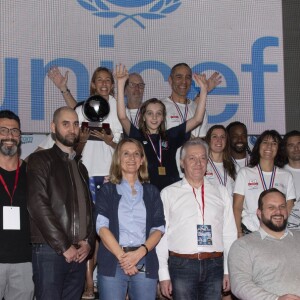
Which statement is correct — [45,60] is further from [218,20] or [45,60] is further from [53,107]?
[218,20]

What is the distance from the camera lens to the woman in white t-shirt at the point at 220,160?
5.04 metres

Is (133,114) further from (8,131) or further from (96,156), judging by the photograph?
(8,131)

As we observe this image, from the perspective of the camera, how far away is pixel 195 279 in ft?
12.5

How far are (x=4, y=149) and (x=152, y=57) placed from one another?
113 inches

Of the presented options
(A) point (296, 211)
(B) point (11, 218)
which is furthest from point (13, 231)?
(A) point (296, 211)

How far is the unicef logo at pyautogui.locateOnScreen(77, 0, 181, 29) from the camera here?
6332 millimetres

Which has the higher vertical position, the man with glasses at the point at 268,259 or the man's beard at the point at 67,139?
the man's beard at the point at 67,139


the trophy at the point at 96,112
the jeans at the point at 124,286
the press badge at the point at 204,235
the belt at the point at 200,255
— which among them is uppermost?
the trophy at the point at 96,112

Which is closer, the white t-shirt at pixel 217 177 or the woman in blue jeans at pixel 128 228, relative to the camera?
the woman in blue jeans at pixel 128 228

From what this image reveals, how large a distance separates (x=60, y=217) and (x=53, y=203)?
0.33ft

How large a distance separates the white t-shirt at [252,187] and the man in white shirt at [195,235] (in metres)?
0.62

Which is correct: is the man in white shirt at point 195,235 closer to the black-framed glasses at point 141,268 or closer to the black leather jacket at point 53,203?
the black-framed glasses at point 141,268

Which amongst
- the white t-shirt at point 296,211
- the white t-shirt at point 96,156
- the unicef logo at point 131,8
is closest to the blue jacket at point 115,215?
the white t-shirt at point 96,156

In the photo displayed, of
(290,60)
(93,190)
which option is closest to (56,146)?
(93,190)
